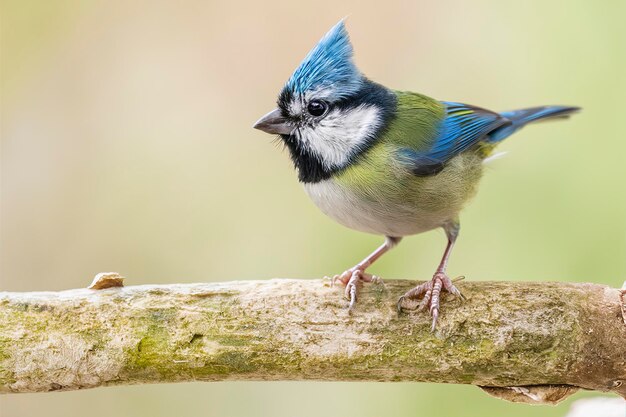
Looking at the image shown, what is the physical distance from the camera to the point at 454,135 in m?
4.38

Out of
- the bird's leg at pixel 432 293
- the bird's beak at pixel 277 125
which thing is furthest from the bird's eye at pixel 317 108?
the bird's leg at pixel 432 293

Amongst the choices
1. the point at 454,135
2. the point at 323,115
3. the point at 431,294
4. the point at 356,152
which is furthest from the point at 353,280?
the point at 454,135

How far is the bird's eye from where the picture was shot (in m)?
3.97

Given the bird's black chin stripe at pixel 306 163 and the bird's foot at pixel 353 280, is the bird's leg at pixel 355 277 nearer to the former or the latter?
the bird's foot at pixel 353 280

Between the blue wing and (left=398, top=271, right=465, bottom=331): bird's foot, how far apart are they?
2.05 feet

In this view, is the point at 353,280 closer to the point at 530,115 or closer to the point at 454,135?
the point at 454,135

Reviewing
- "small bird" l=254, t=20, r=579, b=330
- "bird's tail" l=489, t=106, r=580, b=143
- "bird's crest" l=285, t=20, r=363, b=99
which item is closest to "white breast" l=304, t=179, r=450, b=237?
"small bird" l=254, t=20, r=579, b=330

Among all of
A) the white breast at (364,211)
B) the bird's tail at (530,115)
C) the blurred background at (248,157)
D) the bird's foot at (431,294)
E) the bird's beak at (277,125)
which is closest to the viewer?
the bird's foot at (431,294)

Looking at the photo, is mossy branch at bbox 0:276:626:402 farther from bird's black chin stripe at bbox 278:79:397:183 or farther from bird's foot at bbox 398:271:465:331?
bird's black chin stripe at bbox 278:79:397:183

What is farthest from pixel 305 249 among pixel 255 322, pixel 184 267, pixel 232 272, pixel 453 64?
pixel 255 322

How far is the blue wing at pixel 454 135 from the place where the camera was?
4.04m

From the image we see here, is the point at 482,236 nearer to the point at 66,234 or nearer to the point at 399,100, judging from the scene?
the point at 399,100

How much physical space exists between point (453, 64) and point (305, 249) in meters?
1.98

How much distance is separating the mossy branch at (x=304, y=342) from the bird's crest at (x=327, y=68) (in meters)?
1.14
